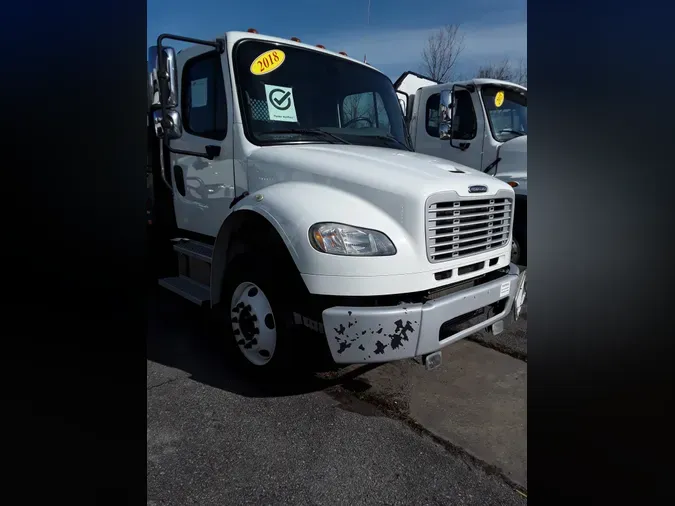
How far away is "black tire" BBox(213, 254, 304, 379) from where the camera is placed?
279 centimetres

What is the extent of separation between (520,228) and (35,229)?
4821 mm

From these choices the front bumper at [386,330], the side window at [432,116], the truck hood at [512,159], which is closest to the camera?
the front bumper at [386,330]

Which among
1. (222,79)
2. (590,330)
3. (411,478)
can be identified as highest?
(222,79)

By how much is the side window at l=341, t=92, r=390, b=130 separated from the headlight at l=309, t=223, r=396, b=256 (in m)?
1.47

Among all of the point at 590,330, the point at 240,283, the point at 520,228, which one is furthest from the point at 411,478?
the point at 520,228

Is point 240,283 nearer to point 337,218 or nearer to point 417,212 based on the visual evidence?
point 337,218

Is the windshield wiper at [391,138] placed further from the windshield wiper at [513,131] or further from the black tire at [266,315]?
the windshield wiper at [513,131]

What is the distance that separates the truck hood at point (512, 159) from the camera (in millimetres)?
5719

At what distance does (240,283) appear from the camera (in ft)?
10.2

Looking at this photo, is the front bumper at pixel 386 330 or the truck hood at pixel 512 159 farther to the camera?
the truck hood at pixel 512 159

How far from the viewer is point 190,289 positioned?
3.85 m

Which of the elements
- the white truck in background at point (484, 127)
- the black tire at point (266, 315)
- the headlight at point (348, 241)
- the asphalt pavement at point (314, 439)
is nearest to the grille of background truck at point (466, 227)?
the headlight at point (348, 241)

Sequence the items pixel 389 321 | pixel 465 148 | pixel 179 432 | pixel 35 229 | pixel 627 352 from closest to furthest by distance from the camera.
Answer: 1. pixel 627 352
2. pixel 35 229
3. pixel 389 321
4. pixel 179 432
5. pixel 465 148

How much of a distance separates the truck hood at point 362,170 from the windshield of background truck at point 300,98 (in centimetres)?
19
